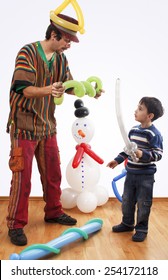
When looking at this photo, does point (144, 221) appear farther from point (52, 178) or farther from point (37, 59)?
point (37, 59)

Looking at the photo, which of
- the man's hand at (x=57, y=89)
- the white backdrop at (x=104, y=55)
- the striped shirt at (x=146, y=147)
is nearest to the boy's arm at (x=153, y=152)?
the striped shirt at (x=146, y=147)

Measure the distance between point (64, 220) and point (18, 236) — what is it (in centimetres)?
42

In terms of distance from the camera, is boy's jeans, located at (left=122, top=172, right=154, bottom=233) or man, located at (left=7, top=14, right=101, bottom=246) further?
boy's jeans, located at (left=122, top=172, right=154, bottom=233)

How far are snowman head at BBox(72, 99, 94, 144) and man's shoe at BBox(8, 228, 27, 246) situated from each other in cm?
84

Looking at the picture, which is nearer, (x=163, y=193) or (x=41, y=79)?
(x=41, y=79)

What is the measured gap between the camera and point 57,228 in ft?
8.87

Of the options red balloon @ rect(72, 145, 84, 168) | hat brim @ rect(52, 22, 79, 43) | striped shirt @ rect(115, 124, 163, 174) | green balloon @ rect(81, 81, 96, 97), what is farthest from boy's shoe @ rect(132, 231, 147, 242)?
hat brim @ rect(52, 22, 79, 43)

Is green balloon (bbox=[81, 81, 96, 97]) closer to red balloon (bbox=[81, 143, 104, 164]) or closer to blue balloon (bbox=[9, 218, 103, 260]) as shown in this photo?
red balloon (bbox=[81, 143, 104, 164])

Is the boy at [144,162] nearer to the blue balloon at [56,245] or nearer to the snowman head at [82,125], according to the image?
the blue balloon at [56,245]

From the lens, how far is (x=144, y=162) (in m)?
2.49

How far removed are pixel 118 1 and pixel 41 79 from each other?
1.14 metres

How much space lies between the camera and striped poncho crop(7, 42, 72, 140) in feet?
7.75

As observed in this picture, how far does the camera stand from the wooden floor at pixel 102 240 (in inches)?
89.2
